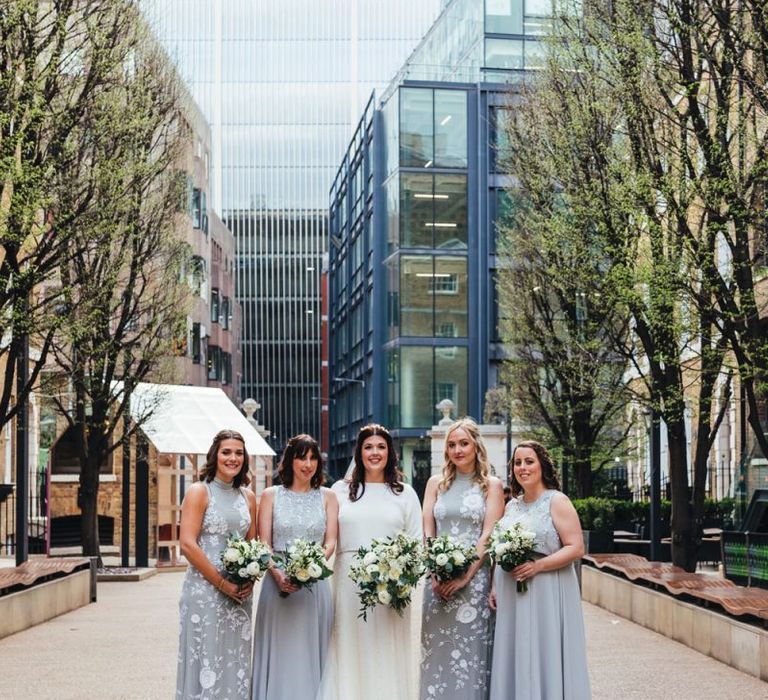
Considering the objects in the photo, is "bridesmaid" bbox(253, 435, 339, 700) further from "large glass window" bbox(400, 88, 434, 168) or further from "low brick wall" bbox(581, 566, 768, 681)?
"large glass window" bbox(400, 88, 434, 168)

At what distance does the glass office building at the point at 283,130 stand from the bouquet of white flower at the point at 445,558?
113 metres

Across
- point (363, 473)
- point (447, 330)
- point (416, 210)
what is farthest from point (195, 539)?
point (416, 210)

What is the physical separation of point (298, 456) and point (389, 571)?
1.01 m

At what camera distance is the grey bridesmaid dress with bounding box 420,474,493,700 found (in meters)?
9.88

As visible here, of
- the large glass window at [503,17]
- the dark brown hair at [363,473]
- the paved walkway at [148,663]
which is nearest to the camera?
the dark brown hair at [363,473]

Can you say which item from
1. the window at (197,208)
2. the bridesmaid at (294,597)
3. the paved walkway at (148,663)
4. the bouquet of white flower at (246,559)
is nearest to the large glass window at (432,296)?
the window at (197,208)

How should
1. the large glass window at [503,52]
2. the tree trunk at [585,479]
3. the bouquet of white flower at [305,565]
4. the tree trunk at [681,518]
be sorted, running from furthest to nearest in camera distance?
the large glass window at [503,52], the tree trunk at [585,479], the tree trunk at [681,518], the bouquet of white flower at [305,565]

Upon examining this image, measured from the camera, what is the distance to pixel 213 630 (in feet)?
32.1

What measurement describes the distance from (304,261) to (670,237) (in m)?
112

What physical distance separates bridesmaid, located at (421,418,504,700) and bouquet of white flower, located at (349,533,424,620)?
0.27 m

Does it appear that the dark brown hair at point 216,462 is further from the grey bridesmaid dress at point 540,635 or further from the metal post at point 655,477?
the metal post at point 655,477

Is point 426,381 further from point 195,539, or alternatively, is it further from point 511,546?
point 511,546

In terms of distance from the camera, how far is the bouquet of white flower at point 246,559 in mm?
9469

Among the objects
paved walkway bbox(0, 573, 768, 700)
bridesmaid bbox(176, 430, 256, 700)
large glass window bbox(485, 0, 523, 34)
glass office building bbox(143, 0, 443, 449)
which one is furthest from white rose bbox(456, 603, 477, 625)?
glass office building bbox(143, 0, 443, 449)
